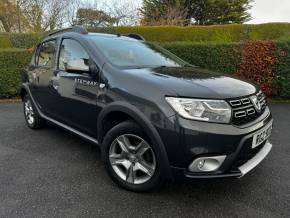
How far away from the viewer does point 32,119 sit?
5516 millimetres

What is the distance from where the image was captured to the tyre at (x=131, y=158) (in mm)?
3066

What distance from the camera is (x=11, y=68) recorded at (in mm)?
8836

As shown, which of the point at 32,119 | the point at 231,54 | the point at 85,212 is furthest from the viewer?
the point at 231,54

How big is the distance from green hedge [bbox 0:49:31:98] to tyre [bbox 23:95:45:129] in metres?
3.57

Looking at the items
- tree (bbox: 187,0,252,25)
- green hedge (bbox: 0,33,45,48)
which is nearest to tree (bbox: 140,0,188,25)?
tree (bbox: 187,0,252,25)

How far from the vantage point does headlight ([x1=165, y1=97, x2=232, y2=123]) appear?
Result: 273cm

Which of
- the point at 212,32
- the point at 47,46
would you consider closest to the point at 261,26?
the point at 212,32

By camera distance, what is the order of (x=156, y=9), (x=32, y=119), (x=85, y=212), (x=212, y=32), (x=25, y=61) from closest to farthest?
(x=85, y=212)
(x=32, y=119)
(x=25, y=61)
(x=212, y=32)
(x=156, y=9)

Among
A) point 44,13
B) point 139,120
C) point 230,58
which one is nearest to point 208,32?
point 230,58

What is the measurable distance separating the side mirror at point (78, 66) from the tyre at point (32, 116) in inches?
67.5

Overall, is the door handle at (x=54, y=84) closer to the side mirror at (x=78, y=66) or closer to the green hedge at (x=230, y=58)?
the side mirror at (x=78, y=66)

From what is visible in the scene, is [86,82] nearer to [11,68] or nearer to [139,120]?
[139,120]

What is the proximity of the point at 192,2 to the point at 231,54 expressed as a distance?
18.0m

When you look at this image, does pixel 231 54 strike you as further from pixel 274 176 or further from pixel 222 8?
pixel 222 8
